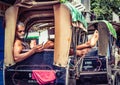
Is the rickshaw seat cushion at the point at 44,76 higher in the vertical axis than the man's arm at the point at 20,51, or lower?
lower

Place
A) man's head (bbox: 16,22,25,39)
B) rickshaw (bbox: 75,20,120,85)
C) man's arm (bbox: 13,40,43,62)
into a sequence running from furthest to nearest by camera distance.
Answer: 1. rickshaw (bbox: 75,20,120,85)
2. man's head (bbox: 16,22,25,39)
3. man's arm (bbox: 13,40,43,62)

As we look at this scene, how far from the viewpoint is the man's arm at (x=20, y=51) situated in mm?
6832

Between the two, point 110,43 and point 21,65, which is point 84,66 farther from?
point 21,65

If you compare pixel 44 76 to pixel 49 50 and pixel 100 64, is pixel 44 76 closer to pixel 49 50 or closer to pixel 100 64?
pixel 49 50

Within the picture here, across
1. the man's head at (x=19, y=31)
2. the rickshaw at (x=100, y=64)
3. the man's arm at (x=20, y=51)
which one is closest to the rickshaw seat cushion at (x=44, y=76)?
the man's arm at (x=20, y=51)

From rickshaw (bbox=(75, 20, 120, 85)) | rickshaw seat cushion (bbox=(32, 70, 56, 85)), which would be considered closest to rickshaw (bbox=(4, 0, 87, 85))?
rickshaw seat cushion (bbox=(32, 70, 56, 85))

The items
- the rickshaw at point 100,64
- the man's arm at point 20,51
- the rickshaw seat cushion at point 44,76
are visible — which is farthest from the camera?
Answer: the rickshaw at point 100,64

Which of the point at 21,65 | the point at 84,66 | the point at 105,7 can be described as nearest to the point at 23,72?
the point at 21,65

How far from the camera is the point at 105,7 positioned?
23.4 metres

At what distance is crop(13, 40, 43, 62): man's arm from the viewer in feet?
22.4

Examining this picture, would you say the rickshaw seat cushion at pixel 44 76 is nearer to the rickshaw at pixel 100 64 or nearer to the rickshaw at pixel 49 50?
the rickshaw at pixel 49 50

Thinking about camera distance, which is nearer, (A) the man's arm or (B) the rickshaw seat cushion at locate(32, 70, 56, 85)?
(B) the rickshaw seat cushion at locate(32, 70, 56, 85)

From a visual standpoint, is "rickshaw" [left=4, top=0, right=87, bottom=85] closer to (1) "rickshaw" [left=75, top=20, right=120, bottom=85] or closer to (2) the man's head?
(2) the man's head

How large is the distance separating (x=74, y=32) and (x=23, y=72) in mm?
1269
